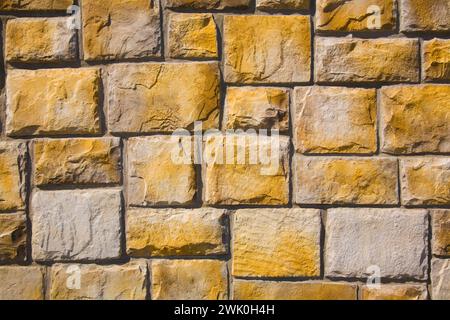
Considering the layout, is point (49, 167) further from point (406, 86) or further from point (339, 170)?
point (406, 86)

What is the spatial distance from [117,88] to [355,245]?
89 cm

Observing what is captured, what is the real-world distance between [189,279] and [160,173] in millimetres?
347

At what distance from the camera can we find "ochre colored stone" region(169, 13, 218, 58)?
4.84 feet

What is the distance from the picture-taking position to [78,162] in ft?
4.88

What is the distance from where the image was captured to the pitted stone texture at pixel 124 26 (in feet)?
4.84

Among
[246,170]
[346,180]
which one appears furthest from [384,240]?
[246,170]

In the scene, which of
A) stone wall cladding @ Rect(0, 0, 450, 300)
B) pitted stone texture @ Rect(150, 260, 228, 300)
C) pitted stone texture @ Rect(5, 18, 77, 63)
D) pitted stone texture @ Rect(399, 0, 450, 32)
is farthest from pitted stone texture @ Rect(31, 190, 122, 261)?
pitted stone texture @ Rect(399, 0, 450, 32)

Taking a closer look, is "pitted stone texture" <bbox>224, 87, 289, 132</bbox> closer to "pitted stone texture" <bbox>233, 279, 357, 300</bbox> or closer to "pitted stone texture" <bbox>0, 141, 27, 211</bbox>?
"pitted stone texture" <bbox>233, 279, 357, 300</bbox>

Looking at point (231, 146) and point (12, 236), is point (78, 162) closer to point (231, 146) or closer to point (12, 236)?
point (12, 236)

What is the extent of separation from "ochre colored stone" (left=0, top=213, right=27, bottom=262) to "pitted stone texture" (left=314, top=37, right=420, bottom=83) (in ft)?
3.41

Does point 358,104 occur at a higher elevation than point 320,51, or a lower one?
lower

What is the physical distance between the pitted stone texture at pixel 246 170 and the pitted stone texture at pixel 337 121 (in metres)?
0.08

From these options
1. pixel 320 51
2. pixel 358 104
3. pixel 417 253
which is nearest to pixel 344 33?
pixel 320 51

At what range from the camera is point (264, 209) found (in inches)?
58.4
